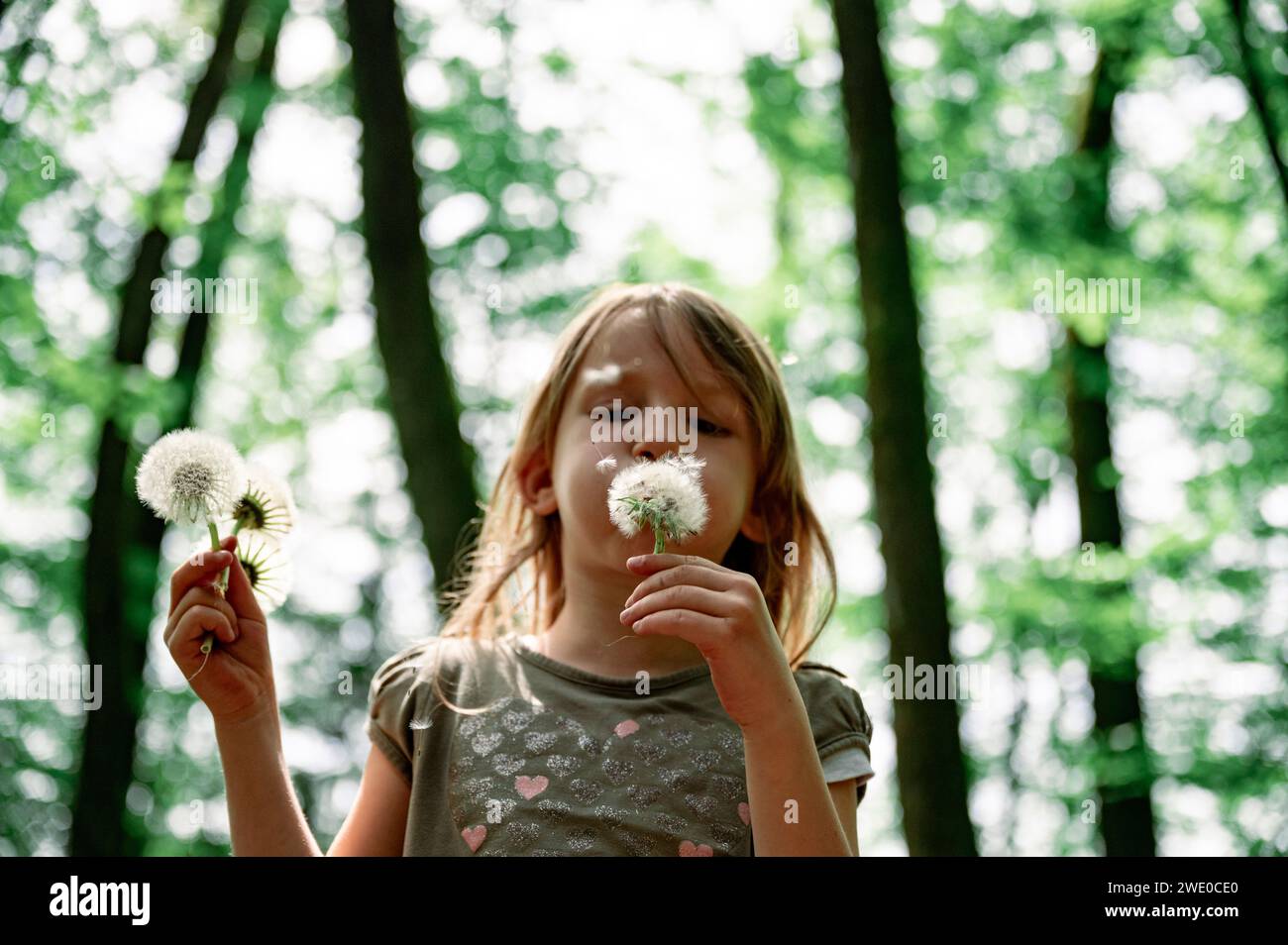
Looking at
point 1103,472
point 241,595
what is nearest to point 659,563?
point 241,595

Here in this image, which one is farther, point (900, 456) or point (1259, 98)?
point (1259, 98)

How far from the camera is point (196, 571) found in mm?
1460

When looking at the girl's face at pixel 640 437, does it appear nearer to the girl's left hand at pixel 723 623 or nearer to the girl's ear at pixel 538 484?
the girl's ear at pixel 538 484

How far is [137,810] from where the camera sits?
6828 millimetres

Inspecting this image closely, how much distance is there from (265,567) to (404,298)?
7.25 ft

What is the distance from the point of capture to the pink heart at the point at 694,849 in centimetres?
153

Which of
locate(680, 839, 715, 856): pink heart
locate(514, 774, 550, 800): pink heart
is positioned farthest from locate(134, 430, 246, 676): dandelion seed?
locate(680, 839, 715, 856): pink heart

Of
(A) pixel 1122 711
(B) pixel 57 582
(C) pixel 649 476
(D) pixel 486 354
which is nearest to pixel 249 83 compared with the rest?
(D) pixel 486 354

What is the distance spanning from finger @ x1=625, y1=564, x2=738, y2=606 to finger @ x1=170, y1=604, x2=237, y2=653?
0.51 metres

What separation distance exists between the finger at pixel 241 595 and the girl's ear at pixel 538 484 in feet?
1.81

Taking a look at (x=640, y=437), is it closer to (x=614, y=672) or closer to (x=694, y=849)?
(x=614, y=672)

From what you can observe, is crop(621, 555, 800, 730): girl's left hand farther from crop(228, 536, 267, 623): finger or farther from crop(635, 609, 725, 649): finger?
crop(228, 536, 267, 623): finger

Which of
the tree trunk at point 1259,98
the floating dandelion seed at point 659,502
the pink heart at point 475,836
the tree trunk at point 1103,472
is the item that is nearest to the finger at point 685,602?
the floating dandelion seed at point 659,502
